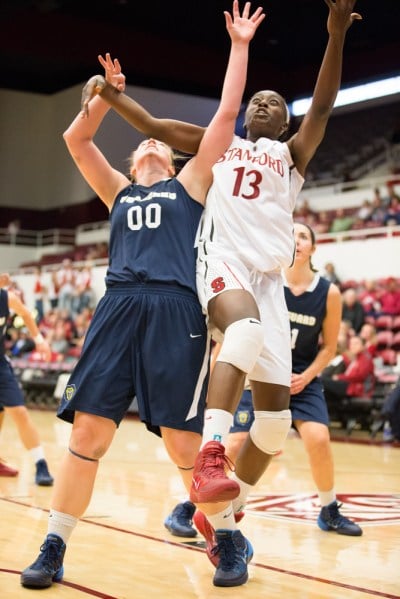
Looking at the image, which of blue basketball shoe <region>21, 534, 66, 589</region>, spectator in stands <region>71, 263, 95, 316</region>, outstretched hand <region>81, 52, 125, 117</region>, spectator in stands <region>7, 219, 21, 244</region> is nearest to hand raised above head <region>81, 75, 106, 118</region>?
outstretched hand <region>81, 52, 125, 117</region>

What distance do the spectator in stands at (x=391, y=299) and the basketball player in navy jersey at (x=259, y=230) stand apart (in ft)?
35.7

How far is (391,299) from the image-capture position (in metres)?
14.7

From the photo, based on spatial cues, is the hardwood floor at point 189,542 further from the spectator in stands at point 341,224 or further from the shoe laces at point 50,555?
the spectator in stands at point 341,224

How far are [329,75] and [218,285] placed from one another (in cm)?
100

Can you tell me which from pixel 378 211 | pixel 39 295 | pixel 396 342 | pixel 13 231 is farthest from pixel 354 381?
pixel 13 231

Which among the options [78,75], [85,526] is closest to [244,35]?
[85,526]

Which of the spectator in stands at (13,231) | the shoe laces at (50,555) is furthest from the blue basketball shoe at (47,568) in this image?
the spectator in stands at (13,231)

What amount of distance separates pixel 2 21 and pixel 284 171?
18754 millimetres

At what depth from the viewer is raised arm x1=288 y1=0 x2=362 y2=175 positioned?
3758 millimetres

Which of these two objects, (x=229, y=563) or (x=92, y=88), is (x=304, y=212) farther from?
(x=229, y=563)

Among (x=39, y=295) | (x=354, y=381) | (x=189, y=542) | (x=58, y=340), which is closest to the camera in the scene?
(x=189, y=542)

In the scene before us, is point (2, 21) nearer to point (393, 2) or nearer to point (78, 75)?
point (78, 75)

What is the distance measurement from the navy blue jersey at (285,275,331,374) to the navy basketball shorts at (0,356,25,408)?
2.73m

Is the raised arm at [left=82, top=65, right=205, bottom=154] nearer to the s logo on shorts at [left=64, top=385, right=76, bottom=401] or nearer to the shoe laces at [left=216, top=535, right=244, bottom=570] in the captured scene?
the s logo on shorts at [left=64, top=385, right=76, bottom=401]
